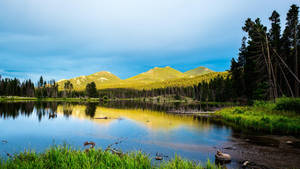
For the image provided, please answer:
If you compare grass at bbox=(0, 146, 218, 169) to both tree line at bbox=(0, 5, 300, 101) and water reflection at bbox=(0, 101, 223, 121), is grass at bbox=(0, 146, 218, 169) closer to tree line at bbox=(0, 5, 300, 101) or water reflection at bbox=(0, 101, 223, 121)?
tree line at bbox=(0, 5, 300, 101)

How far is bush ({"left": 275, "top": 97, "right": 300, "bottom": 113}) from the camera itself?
87.9 feet

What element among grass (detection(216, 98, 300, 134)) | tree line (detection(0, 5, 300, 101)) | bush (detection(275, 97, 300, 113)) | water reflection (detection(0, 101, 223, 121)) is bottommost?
water reflection (detection(0, 101, 223, 121))

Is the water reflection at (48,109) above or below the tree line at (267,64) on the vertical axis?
below

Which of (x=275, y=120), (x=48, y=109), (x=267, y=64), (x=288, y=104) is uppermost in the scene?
(x=267, y=64)

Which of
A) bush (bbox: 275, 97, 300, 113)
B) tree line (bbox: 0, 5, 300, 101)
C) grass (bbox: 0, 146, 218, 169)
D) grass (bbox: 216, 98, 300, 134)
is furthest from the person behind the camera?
tree line (bbox: 0, 5, 300, 101)

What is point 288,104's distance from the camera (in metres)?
28.4

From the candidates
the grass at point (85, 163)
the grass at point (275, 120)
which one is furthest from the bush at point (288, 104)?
the grass at point (85, 163)

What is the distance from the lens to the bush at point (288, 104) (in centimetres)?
2678

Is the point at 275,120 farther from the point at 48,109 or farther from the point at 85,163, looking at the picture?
the point at 48,109

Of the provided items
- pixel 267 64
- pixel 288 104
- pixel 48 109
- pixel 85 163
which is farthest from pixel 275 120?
pixel 48 109

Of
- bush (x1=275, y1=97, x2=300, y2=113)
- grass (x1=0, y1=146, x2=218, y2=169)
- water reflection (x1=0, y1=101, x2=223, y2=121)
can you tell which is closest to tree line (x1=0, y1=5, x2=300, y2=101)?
bush (x1=275, y1=97, x2=300, y2=113)

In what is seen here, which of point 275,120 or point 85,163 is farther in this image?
point 275,120

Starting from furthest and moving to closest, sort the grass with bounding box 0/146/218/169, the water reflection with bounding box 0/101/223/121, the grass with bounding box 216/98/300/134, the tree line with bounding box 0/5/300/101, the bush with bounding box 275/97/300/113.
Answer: the water reflection with bounding box 0/101/223/121 → the tree line with bounding box 0/5/300/101 → the bush with bounding box 275/97/300/113 → the grass with bounding box 216/98/300/134 → the grass with bounding box 0/146/218/169

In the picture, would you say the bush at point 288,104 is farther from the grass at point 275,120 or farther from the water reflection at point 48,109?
the water reflection at point 48,109
